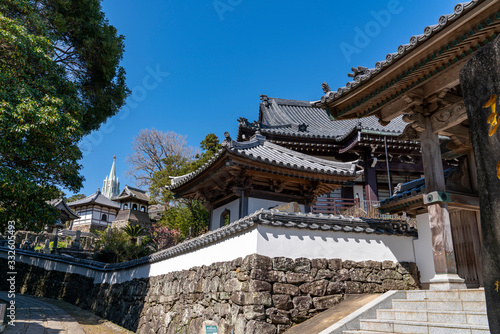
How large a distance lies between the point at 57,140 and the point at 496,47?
8867 millimetres

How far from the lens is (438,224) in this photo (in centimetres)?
580

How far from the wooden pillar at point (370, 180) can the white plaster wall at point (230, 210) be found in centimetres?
654

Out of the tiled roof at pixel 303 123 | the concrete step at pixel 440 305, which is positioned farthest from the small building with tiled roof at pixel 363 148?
the concrete step at pixel 440 305

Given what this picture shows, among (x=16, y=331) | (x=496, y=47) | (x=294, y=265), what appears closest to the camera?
(x=496, y=47)

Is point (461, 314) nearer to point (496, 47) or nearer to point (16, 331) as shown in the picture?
point (496, 47)

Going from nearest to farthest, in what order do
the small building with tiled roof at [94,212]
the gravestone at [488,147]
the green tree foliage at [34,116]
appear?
1. the gravestone at [488,147]
2. the green tree foliage at [34,116]
3. the small building with tiled roof at [94,212]

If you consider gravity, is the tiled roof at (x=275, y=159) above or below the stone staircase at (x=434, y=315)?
above

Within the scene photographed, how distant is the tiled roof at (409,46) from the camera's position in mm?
4625

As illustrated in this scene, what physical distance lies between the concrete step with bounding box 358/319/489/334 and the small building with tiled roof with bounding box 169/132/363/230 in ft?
17.1

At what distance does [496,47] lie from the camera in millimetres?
1682

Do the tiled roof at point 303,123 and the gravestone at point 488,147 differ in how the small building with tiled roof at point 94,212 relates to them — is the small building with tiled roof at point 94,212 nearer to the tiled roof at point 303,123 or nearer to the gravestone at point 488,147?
the tiled roof at point 303,123

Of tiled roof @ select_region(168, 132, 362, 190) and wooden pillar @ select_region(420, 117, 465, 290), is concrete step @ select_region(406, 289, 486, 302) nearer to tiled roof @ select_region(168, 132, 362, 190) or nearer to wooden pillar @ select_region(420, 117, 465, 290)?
wooden pillar @ select_region(420, 117, 465, 290)

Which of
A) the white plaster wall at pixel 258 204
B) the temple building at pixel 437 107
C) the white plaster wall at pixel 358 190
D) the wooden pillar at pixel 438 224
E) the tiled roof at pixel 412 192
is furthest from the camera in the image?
the white plaster wall at pixel 358 190

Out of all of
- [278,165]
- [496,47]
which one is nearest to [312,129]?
[278,165]
